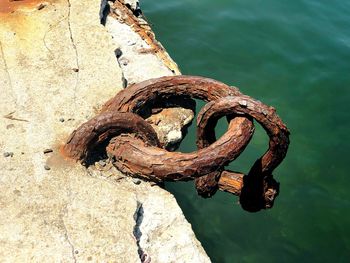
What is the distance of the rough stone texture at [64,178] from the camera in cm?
405

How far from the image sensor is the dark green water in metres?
6.01

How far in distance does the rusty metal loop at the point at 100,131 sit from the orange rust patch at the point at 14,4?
8.25 ft

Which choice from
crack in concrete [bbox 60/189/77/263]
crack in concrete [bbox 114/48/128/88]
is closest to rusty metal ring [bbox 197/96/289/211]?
crack in concrete [bbox 114/48/128/88]

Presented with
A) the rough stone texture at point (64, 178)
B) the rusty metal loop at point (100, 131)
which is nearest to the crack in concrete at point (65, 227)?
the rough stone texture at point (64, 178)

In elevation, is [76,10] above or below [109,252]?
above

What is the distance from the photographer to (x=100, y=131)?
4.58m

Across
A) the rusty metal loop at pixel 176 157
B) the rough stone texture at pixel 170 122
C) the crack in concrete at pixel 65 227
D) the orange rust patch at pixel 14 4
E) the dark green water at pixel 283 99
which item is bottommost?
the dark green water at pixel 283 99

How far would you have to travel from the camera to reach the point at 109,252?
157 inches

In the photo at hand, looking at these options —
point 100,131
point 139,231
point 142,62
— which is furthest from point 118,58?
point 139,231

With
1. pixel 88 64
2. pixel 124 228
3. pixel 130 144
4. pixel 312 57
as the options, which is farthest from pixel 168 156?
pixel 312 57

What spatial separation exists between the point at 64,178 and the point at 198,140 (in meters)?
1.28

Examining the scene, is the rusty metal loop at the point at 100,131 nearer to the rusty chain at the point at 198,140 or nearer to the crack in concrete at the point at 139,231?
the rusty chain at the point at 198,140

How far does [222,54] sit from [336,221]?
3261 millimetres

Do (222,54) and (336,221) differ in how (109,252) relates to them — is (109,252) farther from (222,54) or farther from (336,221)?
(222,54)
